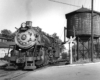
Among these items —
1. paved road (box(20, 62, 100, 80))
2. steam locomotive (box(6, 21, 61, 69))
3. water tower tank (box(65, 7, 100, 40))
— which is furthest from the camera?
water tower tank (box(65, 7, 100, 40))

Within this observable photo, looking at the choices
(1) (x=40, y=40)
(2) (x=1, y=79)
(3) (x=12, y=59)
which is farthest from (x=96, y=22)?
(2) (x=1, y=79)

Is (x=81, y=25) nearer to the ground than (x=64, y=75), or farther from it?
farther from it

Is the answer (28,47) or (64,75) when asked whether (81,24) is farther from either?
(64,75)

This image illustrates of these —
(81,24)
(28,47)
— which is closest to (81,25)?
(81,24)

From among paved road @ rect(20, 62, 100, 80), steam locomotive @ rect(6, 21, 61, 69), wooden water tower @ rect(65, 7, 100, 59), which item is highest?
wooden water tower @ rect(65, 7, 100, 59)

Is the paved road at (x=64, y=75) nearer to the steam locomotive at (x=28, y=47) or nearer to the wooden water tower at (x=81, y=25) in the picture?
the steam locomotive at (x=28, y=47)

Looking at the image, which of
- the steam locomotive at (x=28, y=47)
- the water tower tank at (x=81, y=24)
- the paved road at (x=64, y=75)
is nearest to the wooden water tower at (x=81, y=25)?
the water tower tank at (x=81, y=24)

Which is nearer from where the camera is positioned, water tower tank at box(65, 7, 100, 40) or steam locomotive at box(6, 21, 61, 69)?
steam locomotive at box(6, 21, 61, 69)

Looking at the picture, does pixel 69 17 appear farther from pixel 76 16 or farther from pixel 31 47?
pixel 31 47

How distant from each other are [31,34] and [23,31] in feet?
2.62

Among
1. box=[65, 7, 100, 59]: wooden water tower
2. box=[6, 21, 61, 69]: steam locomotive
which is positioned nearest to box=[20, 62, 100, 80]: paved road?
box=[6, 21, 61, 69]: steam locomotive

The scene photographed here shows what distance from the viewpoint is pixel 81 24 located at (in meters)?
24.0

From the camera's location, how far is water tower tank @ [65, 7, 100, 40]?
2378cm

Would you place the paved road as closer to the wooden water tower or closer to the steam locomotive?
the steam locomotive
